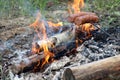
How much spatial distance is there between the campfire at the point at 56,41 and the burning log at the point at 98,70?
0.87 metres

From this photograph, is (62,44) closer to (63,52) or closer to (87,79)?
(63,52)

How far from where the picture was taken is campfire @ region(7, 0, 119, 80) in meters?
3.47

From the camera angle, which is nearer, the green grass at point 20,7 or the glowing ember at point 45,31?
the glowing ember at point 45,31

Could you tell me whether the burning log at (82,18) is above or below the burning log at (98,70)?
above

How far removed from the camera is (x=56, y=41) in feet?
12.3

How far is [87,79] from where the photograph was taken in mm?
2641

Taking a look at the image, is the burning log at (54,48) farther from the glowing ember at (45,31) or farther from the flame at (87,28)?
the flame at (87,28)

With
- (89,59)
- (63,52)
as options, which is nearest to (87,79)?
(89,59)

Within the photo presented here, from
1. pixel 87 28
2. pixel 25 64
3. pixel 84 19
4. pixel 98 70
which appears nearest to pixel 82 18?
pixel 84 19

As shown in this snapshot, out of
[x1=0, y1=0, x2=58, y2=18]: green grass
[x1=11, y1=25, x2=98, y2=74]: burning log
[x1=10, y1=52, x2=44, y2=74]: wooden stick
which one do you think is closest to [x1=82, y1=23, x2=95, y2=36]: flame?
[x1=11, y1=25, x2=98, y2=74]: burning log

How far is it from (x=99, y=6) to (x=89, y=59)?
8.25 feet

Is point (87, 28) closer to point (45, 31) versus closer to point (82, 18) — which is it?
point (82, 18)

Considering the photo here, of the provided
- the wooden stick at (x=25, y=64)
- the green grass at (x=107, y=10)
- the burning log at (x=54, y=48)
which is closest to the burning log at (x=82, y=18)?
the burning log at (x=54, y=48)

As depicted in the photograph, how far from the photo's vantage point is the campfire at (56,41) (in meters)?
3.47
